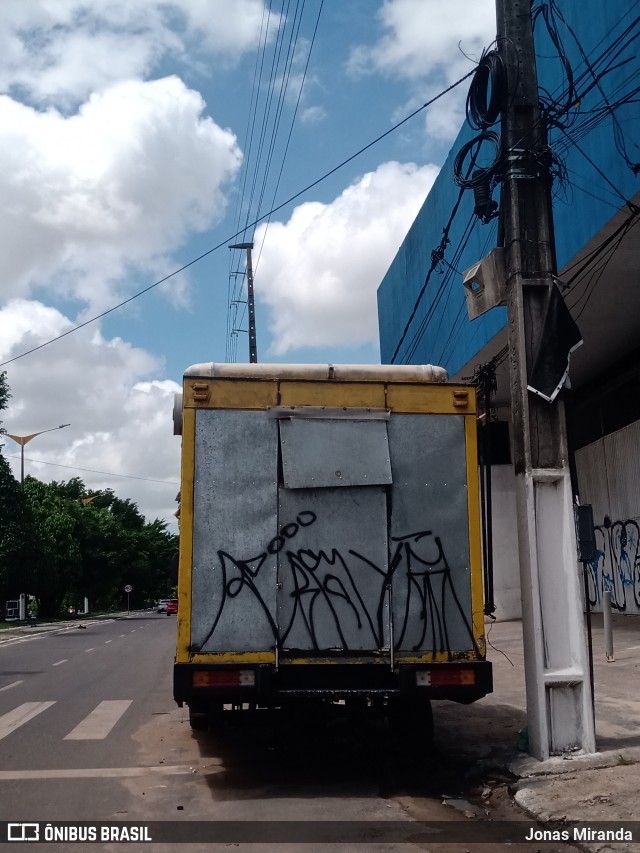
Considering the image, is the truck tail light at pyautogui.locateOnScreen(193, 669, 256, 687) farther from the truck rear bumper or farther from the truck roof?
the truck roof

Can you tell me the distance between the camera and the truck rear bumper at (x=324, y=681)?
251 inches

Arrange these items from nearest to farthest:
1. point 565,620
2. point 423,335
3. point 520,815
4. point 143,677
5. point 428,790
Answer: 1. point 520,815
2. point 428,790
3. point 565,620
4. point 143,677
5. point 423,335

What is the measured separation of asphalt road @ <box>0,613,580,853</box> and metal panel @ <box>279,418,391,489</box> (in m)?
1.98

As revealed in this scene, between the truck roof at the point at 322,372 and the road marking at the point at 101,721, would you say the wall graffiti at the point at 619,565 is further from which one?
the truck roof at the point at 322,372

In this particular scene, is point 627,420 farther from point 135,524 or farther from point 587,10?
point 135,524

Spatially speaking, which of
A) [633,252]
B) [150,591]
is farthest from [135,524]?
[633,252]

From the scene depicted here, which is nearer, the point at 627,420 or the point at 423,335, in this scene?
the point at 627,420

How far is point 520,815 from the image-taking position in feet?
19.2

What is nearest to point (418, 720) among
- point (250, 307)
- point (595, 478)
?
point (595, 478)

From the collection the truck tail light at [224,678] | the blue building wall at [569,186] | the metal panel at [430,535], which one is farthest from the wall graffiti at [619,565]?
the truck tail light at [224,678]

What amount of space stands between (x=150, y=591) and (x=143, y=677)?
309 feet

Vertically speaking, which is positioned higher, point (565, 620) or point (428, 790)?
point (565, 620)

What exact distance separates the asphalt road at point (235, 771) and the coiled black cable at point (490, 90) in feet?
18.8

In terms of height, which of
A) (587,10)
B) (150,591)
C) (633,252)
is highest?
(587,10)
